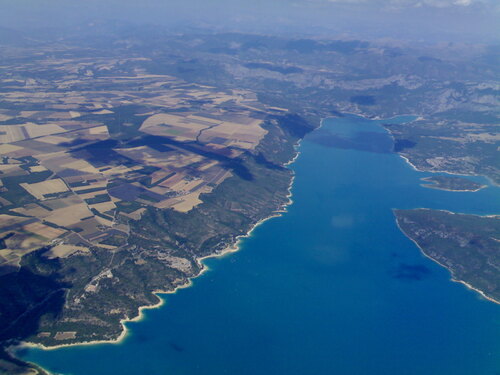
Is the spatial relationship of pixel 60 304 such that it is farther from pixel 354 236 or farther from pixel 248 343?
pixel 354 236

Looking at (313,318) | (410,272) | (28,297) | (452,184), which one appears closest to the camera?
(28,297)

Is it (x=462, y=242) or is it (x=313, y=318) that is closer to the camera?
(x=313, y=318)

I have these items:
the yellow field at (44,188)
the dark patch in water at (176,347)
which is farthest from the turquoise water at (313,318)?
the yellow field at (44,188)

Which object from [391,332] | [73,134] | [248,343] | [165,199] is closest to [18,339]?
[248,343]

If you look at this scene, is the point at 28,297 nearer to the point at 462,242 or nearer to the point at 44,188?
the point at 44,188

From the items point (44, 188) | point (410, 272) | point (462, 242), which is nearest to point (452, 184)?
point (462, 242)

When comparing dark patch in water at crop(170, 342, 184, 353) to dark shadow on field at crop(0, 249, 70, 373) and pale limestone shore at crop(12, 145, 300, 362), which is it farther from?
dark shadow on field at crop(0, 249, 70, 373)
